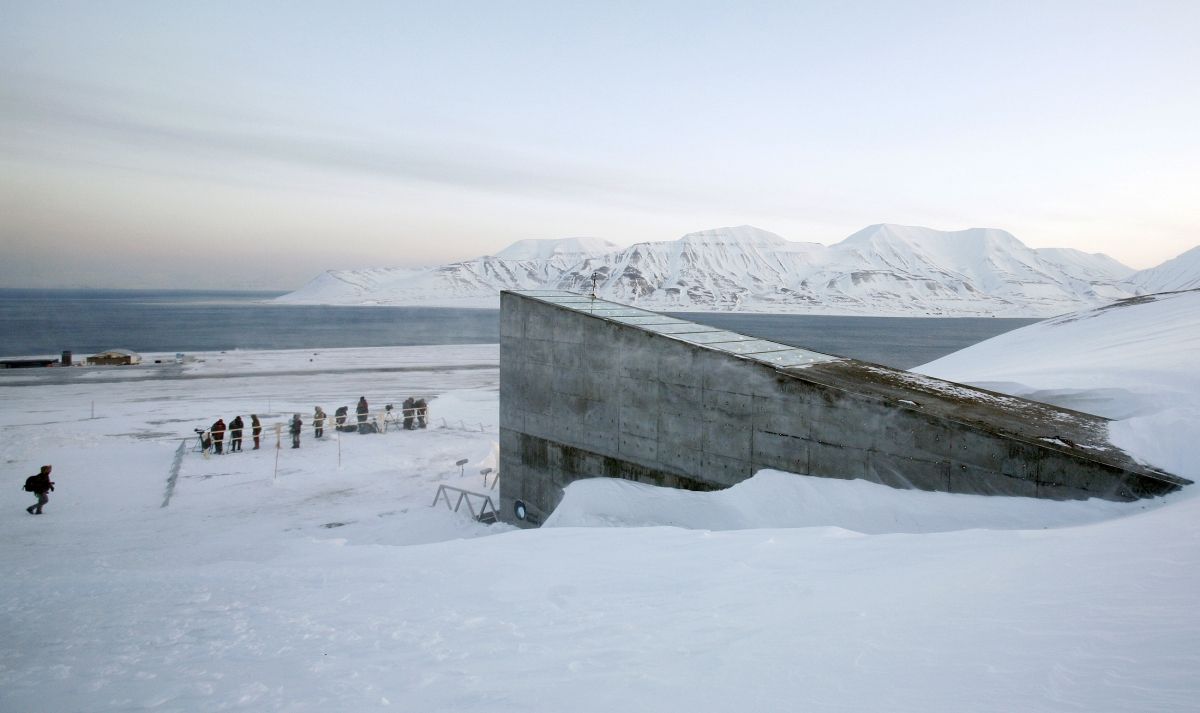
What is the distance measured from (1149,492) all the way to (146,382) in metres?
40.2

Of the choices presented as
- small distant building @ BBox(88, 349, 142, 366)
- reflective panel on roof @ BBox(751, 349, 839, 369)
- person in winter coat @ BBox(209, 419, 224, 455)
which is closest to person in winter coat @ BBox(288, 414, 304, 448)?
person in winter coat @ BBox(209, 419, 224, 455)

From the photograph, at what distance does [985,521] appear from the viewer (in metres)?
8.05

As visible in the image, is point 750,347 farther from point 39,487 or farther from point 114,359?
point 114,359

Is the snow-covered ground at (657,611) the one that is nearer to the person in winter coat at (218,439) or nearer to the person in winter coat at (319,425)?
the person in winter coat at (218,439)

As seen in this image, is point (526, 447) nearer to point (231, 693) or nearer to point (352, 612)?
point (352, 612)

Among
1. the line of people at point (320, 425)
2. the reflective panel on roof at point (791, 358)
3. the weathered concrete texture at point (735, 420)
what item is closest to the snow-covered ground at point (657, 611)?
the weathered concrete texture at point (735, 420)

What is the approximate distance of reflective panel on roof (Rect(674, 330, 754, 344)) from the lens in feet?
39.3

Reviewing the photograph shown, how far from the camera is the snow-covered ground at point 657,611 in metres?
Result: 3.88

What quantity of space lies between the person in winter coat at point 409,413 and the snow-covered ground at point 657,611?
1029 cm

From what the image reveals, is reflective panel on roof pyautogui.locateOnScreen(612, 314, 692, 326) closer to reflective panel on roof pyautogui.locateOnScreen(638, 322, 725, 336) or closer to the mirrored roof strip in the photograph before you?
the mirrored roof strip

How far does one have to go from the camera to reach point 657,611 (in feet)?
17.9

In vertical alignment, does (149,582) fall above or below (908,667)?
below

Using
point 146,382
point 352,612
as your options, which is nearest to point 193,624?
point 352,612

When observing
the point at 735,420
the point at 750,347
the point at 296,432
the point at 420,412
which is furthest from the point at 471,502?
the point at 420,412
